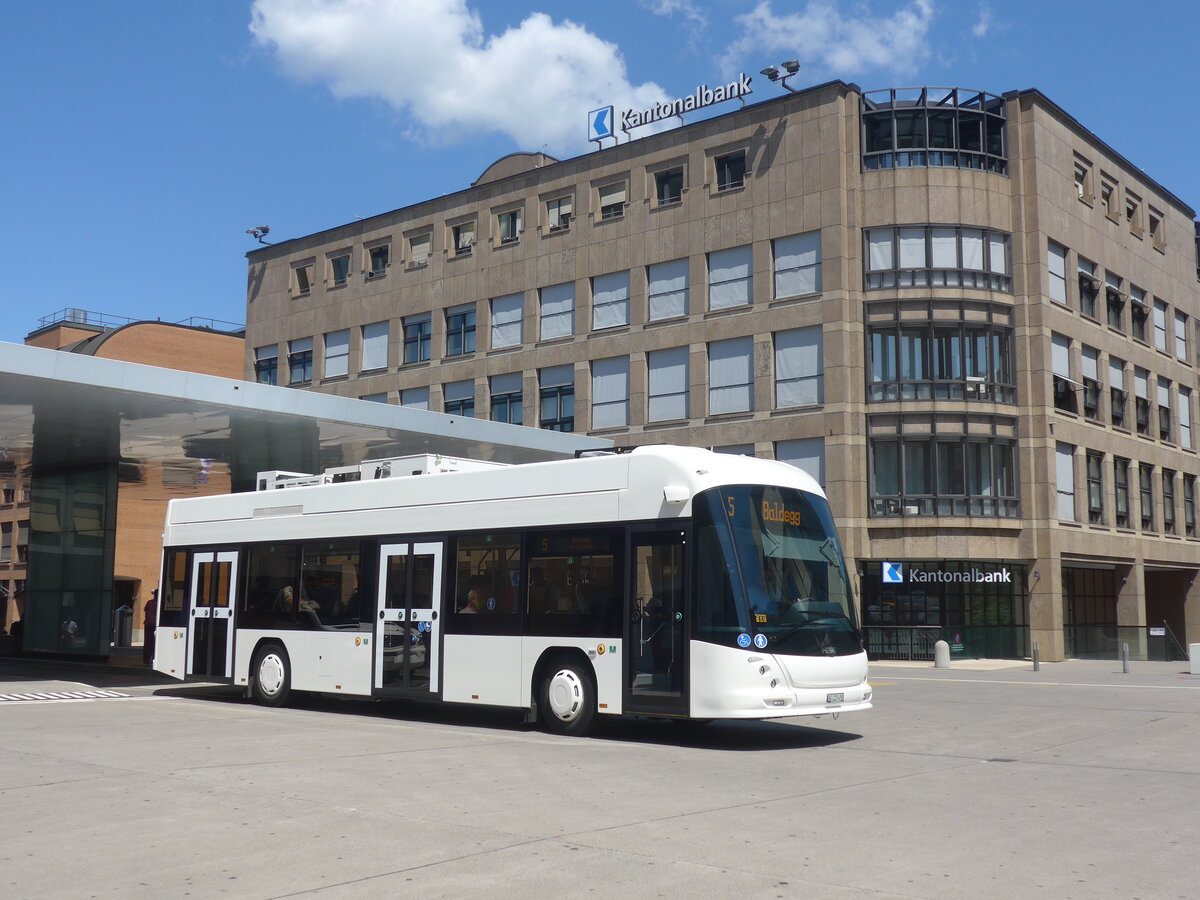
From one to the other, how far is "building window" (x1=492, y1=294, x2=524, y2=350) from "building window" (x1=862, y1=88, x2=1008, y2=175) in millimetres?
14669

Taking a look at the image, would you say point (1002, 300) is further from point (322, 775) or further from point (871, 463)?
point (322, 775)

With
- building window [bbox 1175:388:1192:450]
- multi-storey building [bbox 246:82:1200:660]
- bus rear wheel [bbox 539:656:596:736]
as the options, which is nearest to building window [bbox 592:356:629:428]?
multi-storey building [bbox 246:82:1200:660]

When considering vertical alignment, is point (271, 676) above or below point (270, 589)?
below

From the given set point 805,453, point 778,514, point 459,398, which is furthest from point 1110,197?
point 778,514

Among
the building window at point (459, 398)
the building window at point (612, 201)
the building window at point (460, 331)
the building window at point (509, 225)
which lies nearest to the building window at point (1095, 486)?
the building window at point (612, 201)

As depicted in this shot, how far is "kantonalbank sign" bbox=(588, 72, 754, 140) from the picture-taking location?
43.5 m

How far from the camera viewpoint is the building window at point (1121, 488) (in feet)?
147

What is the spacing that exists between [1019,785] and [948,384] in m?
30.2

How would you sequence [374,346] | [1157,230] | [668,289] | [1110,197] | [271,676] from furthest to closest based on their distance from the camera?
[374,346]
[1157,230]
[1110,197]
[668,289]
[271,676]

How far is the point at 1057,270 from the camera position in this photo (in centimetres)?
4225

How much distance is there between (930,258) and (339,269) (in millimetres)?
27148

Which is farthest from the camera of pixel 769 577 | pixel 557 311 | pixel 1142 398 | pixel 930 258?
pixel 1142 398

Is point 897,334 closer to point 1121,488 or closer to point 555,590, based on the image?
point 1121,488

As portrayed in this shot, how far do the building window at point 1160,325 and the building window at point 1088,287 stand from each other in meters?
6.40
